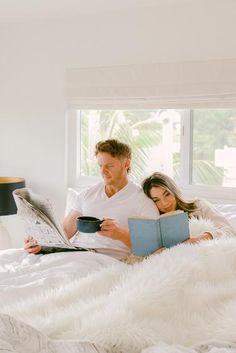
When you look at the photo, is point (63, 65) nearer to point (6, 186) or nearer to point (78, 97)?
point (78, 97)

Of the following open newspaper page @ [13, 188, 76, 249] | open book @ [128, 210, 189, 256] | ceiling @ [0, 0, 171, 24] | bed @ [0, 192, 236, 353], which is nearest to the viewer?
bed @ [0, 192, 236, 353]

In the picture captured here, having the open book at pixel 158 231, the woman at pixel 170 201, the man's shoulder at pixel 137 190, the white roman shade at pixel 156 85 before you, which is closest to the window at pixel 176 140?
the white roman shade at pixel 156 85

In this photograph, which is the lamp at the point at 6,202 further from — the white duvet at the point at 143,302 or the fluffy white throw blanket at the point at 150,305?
the fluffy white throw blanket at the point at 150,305

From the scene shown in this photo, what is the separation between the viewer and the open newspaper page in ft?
7.29

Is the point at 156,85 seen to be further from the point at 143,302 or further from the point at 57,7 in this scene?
the point at 143,302

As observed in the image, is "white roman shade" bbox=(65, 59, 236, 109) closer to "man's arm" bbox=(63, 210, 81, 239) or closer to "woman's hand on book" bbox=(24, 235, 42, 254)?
"man's arm" bbox=(63, 210, 81, 239)

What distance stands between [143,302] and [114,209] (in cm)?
106

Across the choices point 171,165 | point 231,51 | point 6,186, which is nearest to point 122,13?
point 231,51

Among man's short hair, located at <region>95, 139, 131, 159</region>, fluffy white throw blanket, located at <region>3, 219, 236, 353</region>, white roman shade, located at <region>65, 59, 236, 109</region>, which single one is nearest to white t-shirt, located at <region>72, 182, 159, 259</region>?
man's short hair, located at <region>95, 139, 131, 159</region>

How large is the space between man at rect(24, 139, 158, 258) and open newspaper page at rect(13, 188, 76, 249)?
0.15m

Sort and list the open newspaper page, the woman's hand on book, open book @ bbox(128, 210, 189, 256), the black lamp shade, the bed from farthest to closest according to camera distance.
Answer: the black lamp shade < the woman's hand on book < the open newspaper page < open book @ bbox(128, 210, 189, 256) < the bed

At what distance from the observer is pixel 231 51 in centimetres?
312

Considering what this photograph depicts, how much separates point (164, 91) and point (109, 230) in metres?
1.40

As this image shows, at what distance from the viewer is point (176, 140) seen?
3500mm
